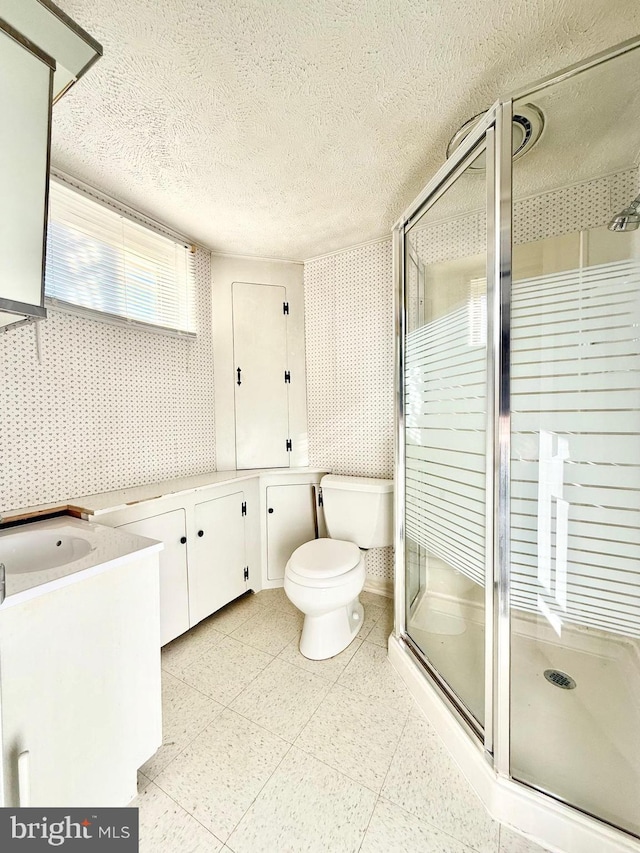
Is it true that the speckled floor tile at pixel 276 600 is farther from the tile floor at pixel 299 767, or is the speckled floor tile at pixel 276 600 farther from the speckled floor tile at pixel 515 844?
the speckled floor tile at pixel 515 844

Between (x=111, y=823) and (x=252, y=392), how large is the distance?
201 cm

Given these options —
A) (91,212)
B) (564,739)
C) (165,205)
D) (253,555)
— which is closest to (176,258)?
(165,205)

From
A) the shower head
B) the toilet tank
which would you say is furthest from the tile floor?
the shower head

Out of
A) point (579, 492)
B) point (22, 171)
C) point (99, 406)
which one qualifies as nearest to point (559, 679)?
point (579, 492)

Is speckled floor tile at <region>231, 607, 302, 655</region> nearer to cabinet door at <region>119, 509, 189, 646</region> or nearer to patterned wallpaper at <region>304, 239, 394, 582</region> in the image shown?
cabinet door at <region>119, 509, 189, 646</region>

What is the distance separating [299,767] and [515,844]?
662 millimetres

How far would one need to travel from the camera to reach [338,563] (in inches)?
64.0

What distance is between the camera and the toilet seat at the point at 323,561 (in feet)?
5.08

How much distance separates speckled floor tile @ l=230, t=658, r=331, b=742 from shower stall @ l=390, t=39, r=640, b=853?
0.44 meters

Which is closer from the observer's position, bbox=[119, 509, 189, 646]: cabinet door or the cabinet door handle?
the cabinet door handle

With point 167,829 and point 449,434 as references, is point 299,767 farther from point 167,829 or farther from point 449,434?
→ point 449,434

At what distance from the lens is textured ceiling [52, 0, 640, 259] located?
0.90 m

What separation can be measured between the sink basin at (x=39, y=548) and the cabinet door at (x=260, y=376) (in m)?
1.22

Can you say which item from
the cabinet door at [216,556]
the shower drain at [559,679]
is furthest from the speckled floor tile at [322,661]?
the shower drain at [559,679]
